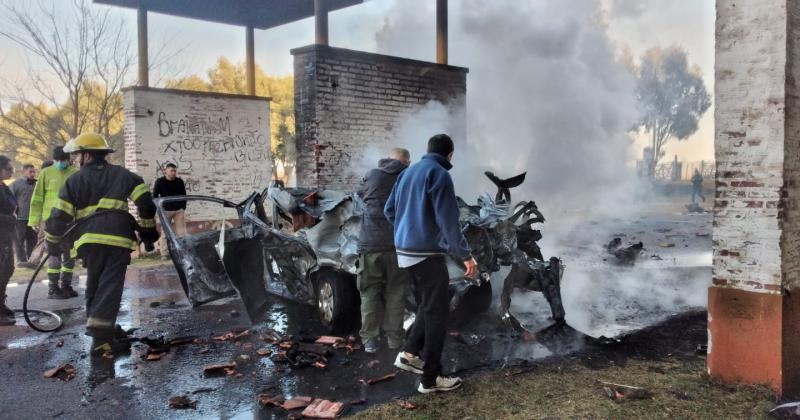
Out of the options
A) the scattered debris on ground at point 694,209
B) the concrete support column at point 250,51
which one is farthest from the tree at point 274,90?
the scattered debris on ground at point 694,209

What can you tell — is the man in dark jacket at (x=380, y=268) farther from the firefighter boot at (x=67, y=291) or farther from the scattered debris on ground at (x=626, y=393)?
the firefighter boot at (x=67, y=291)

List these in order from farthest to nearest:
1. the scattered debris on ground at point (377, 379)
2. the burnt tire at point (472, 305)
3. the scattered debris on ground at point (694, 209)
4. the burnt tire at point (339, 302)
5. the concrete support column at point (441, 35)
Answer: the scattered debris on ground at point (694, 209) → the concrete support column at point (441, 35) → the burnt tire at point (472, 305) → the burnt tire at point (339, 302) → the scattered debris on ground at point (377, 379)

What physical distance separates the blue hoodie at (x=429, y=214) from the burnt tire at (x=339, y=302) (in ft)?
4.80

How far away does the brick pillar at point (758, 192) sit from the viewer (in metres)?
3.81

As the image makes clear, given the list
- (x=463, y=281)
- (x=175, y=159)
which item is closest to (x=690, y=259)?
(x=463, y=281)

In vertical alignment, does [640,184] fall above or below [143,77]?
below

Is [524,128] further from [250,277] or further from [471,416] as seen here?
[471,416]

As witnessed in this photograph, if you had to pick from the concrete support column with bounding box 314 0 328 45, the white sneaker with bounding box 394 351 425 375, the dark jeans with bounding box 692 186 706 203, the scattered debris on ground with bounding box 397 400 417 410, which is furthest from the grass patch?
the dark jeans with bounding box 692 186 706 203

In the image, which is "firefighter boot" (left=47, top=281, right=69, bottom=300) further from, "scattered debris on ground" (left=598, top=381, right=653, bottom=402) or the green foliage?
the green foliage

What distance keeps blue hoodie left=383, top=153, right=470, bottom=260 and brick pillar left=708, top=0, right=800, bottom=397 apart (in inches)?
73.7

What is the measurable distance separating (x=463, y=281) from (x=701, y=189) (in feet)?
90.0

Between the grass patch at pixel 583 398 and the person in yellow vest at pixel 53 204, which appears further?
the person in yellow vest at pixel 53 204

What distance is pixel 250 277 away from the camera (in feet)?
20.5

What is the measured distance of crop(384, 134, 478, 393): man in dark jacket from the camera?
4.10 meters
